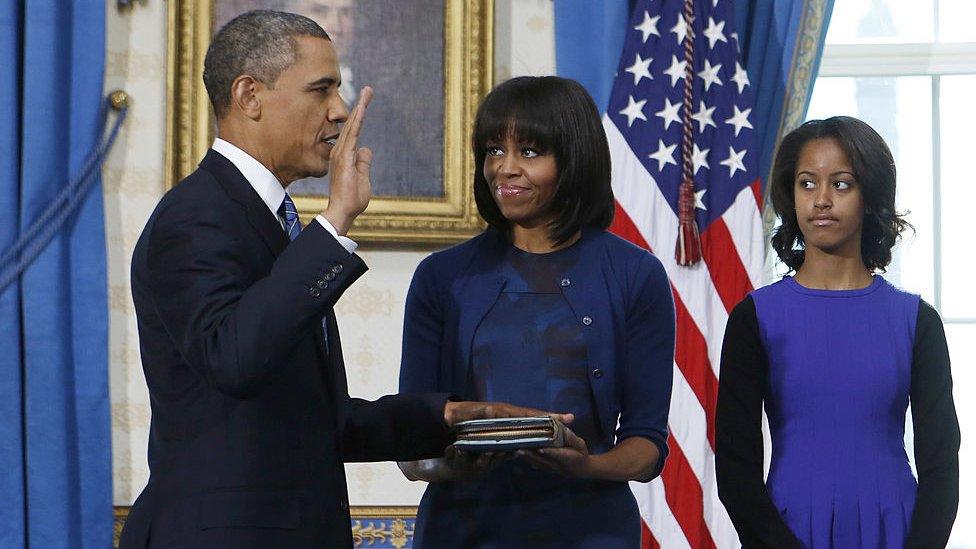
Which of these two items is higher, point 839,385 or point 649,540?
point 839,385

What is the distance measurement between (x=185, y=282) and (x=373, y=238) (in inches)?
93.5

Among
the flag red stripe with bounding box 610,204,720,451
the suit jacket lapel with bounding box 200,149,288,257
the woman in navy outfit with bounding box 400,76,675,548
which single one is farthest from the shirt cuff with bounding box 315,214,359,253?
the flag red stripe with bounding box 610,204,720,451

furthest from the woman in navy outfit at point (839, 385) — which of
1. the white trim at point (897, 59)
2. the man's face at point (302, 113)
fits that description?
the white trim at point (897, 59)

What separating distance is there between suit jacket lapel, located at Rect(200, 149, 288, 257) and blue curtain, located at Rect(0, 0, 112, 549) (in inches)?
86.2

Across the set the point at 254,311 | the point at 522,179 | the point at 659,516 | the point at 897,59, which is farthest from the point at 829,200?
the point at 897,59

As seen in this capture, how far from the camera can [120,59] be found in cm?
398

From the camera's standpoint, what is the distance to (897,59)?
4383 millimetres

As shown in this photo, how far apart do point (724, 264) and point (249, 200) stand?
7.59 ft

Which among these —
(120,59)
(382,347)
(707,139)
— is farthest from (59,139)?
(707,139)

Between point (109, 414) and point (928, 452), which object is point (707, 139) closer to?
point (928, 452)

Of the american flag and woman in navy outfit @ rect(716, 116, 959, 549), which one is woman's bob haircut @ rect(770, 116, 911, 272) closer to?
woman in navy outfit @ rect(716, 116, 959, 549)

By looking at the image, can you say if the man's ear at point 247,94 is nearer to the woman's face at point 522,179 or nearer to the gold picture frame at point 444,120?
the woman's face at point 522,179

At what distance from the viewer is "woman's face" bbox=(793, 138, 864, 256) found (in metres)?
2.40

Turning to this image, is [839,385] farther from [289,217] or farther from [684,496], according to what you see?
[684,496]
